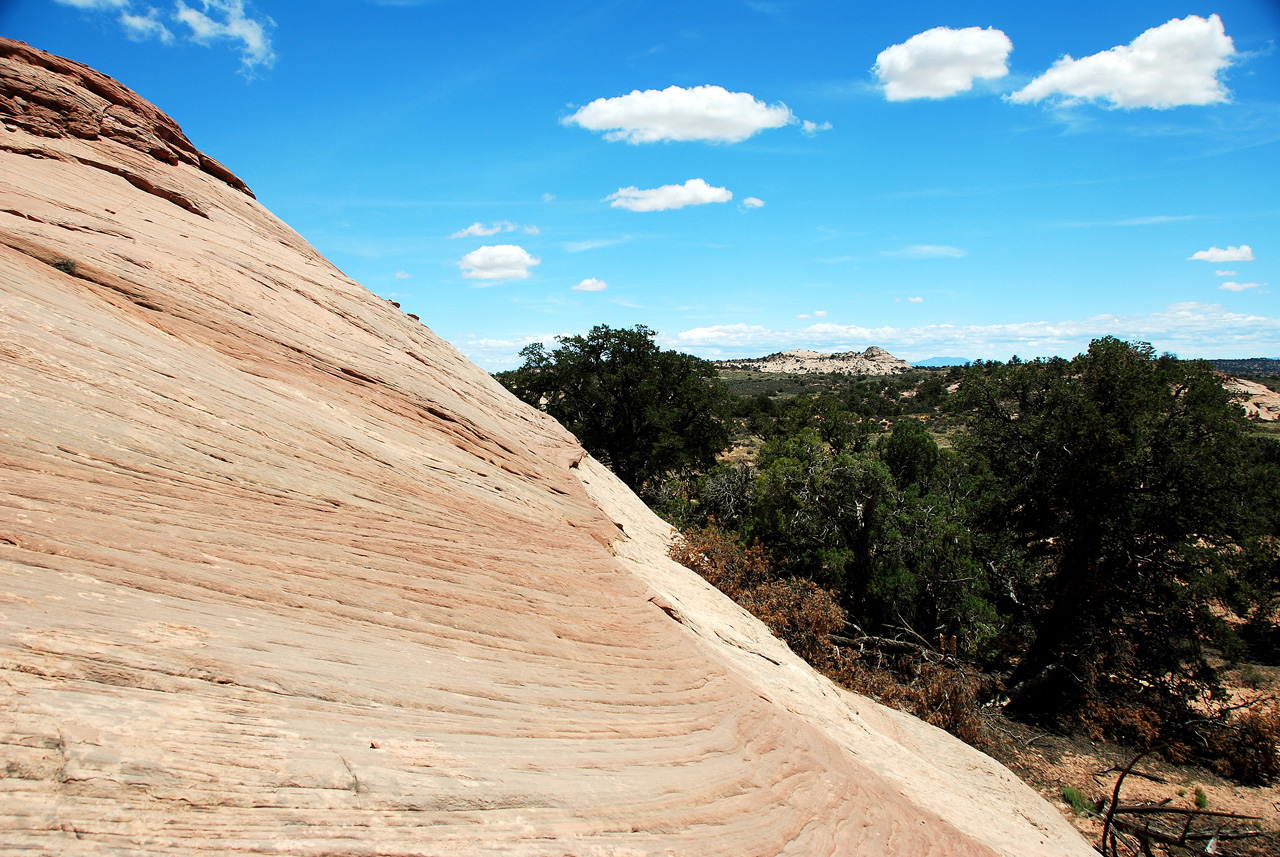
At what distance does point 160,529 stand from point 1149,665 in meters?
21.7

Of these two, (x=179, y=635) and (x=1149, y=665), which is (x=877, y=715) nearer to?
(x=1149, y=665)

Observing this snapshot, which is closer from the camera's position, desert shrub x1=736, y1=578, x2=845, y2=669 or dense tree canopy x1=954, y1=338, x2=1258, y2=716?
desert shrub x1=736, y1=578, x2=845, y2=669

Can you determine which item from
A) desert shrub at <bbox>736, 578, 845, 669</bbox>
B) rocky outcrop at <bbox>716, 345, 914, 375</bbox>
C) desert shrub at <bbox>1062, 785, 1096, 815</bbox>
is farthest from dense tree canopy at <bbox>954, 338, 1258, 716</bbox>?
rocky outcrop at <bbox>716, 345, 914, 375</bbox>

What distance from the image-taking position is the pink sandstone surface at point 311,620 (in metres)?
3.90

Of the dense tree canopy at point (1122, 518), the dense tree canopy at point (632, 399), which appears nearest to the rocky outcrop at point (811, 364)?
the dense tree canopy at point (632, 399)

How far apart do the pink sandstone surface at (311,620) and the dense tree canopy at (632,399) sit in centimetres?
1909

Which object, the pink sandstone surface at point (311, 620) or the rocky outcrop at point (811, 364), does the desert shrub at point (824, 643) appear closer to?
the pink sandstone surface at point (311, 620)

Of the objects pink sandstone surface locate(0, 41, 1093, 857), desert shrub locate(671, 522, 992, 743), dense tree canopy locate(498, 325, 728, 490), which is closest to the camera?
pink sandstone surface locate(0, 41, 1093, 857)

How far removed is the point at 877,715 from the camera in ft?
38.9

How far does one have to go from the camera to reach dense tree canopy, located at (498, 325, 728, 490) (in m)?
30.8

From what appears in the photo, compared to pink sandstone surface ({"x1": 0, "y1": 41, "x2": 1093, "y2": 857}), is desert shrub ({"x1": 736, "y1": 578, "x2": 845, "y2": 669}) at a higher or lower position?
lower

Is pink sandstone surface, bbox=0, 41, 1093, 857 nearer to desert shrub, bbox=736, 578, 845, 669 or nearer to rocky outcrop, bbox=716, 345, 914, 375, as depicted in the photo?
desert shrub, bbox=736, 578, 845, 669

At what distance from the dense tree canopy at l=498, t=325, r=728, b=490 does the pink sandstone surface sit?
1909 cm

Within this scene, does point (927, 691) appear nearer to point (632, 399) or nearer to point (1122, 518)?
point (1122, 518)
